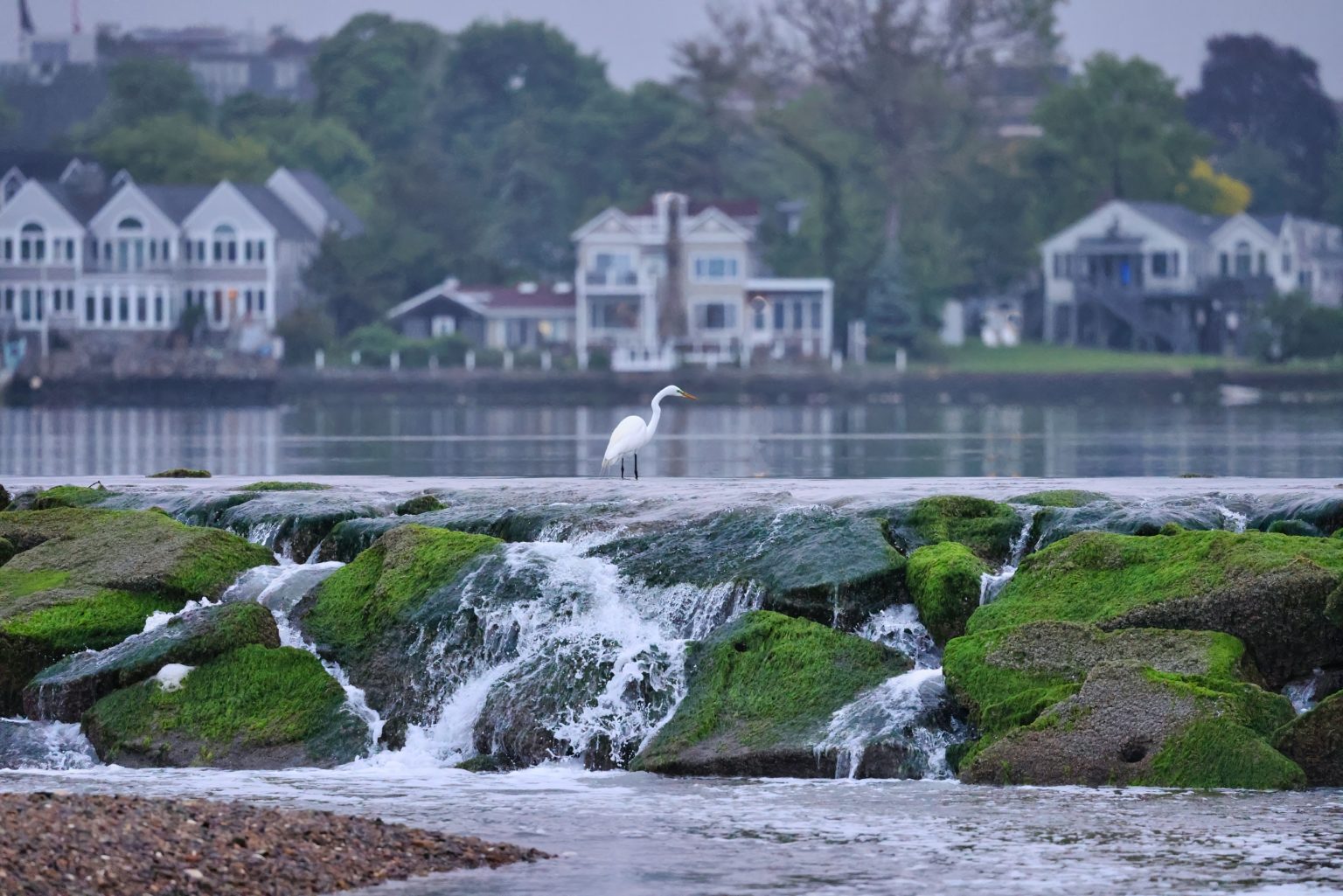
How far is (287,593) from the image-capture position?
19.5 m

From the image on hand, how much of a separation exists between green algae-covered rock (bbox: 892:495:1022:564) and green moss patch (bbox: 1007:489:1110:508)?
864mm

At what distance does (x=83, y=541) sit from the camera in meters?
20.3

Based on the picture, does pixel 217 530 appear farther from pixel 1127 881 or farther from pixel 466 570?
pixel 1127 881

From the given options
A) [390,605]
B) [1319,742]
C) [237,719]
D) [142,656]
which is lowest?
[237,719]

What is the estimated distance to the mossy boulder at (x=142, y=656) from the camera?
57.7 feet

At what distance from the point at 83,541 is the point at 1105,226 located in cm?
8207

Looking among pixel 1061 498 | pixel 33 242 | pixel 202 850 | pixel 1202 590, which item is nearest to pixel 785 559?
pixel 1202 590

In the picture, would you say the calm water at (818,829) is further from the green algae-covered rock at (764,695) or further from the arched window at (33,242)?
the arched window at (33,242)

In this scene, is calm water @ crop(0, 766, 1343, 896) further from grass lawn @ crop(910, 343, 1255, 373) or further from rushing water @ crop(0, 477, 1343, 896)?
grass lawn @ crop(910, 343, 1255, 373)

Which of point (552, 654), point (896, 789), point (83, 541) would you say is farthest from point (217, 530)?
point (896, 789)

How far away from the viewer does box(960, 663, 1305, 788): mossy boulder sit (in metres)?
15.4

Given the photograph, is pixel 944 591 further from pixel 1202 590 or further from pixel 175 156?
pixel 175 156

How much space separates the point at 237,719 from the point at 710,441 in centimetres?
3605

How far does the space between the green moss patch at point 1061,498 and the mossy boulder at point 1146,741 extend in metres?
5.20
